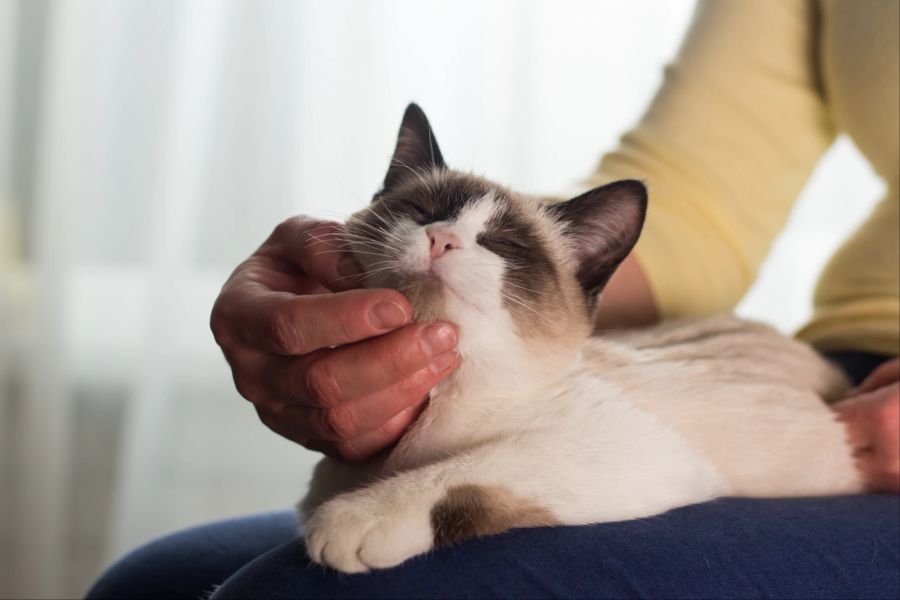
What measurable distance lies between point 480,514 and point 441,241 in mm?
349

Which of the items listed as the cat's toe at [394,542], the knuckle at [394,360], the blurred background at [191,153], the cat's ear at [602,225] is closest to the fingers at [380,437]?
the knuckle at [394,360]

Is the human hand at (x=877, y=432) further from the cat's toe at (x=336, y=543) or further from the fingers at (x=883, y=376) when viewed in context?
the cat's toe at (x=336, y=543)

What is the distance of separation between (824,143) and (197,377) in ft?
7.11

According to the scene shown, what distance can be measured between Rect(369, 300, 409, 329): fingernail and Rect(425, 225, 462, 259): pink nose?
9 centimetres

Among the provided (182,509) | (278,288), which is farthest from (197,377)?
(278,288)

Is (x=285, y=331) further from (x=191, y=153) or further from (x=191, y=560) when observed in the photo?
(x=191, y=153)

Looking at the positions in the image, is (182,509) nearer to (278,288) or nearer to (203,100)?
(203,100)

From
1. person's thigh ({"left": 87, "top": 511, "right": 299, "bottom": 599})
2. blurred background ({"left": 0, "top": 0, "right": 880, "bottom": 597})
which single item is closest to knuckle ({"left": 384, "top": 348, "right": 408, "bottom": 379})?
person's thigh ({"left": 87, "top": 511, "right": 299, "bottom": 599})

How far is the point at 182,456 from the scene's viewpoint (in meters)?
3.04

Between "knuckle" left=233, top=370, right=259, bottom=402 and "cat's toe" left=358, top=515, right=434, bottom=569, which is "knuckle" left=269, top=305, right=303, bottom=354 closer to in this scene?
"knuckle" left=233, top=370, right=259, bottom=402

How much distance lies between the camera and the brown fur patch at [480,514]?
0.97m

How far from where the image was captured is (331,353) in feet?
3.58

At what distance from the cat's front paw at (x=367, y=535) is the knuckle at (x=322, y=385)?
0.15 meters

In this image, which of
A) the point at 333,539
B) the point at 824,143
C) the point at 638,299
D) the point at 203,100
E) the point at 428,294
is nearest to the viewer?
the point at 333,539
